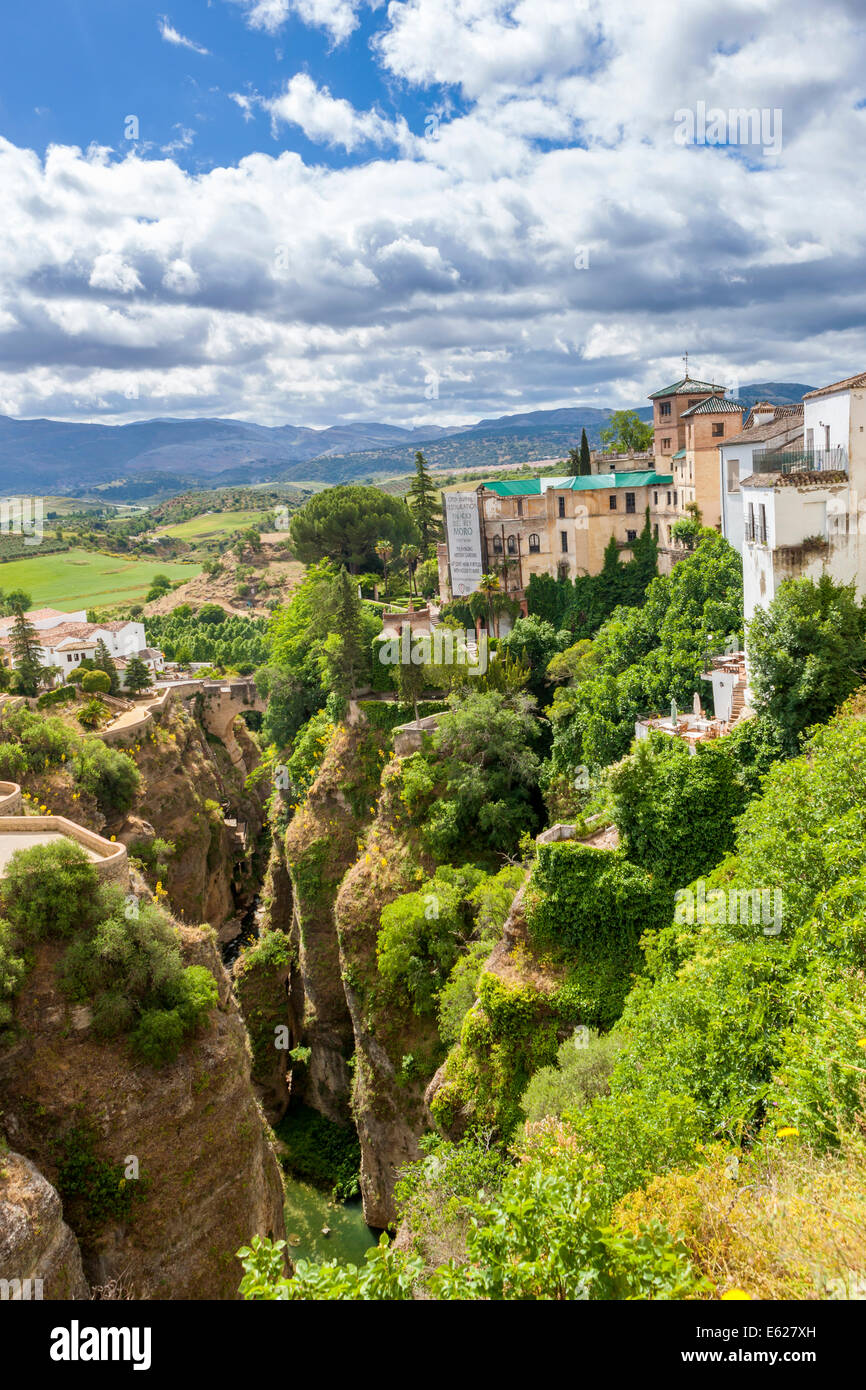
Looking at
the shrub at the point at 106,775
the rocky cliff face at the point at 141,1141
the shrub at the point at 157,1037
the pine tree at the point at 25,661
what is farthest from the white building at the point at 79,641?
the shrub at the point at 157,1037

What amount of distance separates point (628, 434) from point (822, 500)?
135 ft

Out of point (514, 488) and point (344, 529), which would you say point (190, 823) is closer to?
point (514, 488)

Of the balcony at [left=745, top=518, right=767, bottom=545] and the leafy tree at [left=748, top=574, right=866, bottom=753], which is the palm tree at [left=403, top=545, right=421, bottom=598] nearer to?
the balcony at [left=745, top=518, right=767, bottom=545]

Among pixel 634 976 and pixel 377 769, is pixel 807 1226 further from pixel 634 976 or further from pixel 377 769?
pixel 377 769

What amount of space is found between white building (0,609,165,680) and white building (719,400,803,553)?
38100mm

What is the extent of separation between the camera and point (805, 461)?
2708 centimetres

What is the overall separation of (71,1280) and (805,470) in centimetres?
2946

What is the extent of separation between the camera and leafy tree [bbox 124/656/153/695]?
51.4m

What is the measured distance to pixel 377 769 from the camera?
39.9m

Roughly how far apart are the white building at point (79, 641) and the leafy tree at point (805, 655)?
4253 cm

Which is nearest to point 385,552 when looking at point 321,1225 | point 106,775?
point 106,775

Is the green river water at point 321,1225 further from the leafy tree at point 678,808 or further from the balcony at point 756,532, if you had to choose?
the balcony at point 756,532

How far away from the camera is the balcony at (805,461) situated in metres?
25.9
